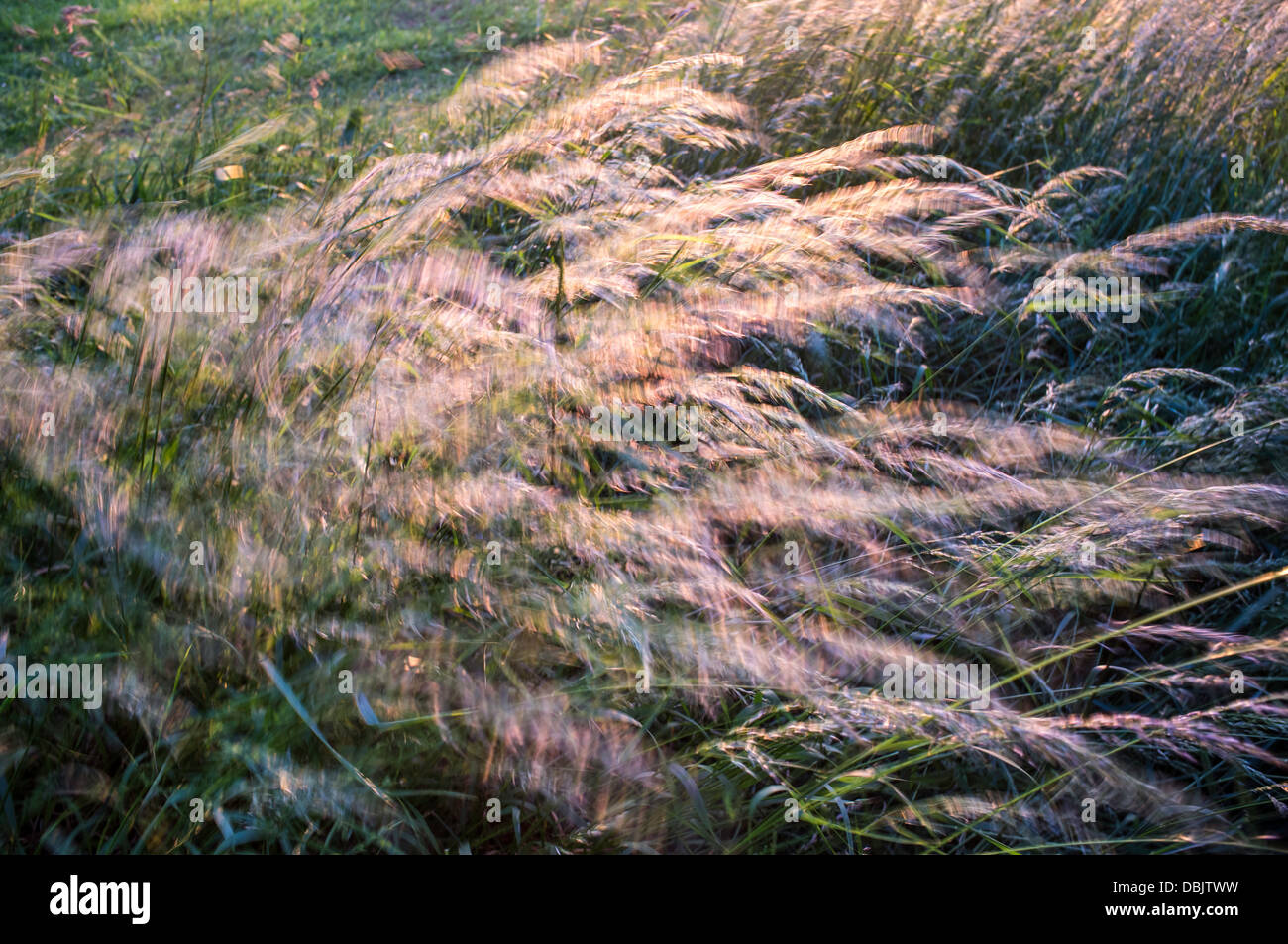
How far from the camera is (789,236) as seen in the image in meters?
1.38

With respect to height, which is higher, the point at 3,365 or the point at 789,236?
the point at 789,236

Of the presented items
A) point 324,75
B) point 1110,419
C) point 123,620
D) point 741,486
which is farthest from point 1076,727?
point 324,75

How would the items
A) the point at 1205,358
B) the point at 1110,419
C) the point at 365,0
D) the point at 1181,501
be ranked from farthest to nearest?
the point at 365,0 < the point at 1205,358 < the point at 1110,419 < the point at 1181,501

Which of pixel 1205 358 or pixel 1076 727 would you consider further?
pixel 1205 358

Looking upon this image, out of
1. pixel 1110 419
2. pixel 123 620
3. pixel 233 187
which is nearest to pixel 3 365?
pixel 123 620

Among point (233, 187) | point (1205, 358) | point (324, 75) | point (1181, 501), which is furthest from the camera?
point (324, 75)

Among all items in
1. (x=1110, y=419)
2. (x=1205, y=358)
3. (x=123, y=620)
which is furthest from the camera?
(x=1205, y=358)

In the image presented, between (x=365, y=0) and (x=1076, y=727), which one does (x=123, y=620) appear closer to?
(x=1076, y=727)

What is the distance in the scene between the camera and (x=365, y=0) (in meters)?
5.32

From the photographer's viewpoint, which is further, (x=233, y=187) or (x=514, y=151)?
(x=233, y=187)

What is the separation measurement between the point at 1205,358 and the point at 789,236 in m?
1.24

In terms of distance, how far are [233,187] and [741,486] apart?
6.55ft

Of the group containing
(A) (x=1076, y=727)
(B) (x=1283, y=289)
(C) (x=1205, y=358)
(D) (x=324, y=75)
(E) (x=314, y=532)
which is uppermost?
(D) (x=324, y=75)

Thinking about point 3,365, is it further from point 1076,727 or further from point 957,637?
point 1076,727
